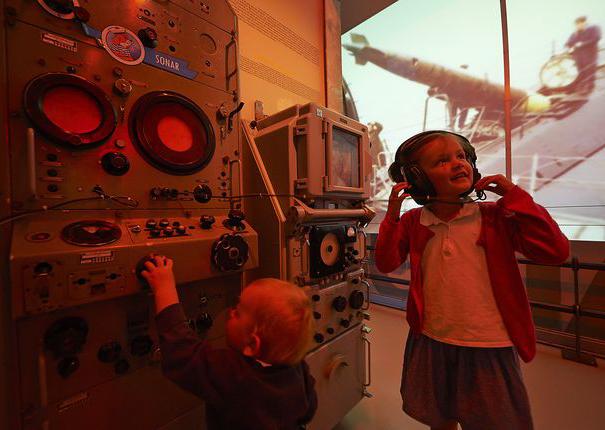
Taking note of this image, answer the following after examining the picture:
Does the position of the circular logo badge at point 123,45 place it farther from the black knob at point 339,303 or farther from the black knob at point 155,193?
the black knob at point 339,303

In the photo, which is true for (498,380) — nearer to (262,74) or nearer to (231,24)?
(231,24)

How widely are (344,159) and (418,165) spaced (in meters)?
0.63

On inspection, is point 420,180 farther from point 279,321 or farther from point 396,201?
point 279,321

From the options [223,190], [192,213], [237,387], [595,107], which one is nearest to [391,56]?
[595,107]

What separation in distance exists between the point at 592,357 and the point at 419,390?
2.60 meters

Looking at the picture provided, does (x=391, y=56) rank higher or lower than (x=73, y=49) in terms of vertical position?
higher

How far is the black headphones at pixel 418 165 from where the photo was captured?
1.13m

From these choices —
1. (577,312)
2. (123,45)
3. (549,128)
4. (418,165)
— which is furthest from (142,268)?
(549,128)

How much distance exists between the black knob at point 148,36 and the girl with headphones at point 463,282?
4.38 feet

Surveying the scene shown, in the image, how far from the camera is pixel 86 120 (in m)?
1.01

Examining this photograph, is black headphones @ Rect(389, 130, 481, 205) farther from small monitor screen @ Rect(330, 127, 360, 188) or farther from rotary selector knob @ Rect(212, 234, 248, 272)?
rotary selector knob @ Rect(212, 234, 248, 272)

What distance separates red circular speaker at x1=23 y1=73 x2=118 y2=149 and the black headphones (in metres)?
1.35

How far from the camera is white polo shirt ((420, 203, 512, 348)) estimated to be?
100cm

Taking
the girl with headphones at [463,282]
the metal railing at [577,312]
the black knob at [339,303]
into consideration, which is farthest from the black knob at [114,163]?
A: the metal railing at [577,312]
